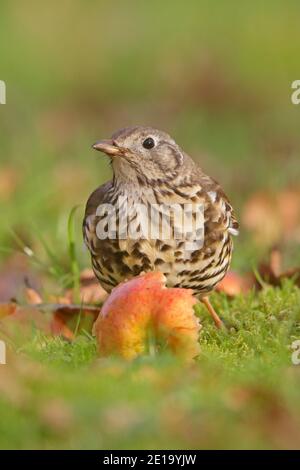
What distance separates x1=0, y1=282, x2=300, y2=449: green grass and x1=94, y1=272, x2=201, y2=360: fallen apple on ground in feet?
0.31

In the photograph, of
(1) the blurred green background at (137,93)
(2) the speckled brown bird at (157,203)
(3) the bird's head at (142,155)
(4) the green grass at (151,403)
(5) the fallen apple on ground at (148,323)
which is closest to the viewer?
(4) the green grass at (151,403)

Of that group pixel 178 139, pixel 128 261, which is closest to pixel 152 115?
pixel 178 139

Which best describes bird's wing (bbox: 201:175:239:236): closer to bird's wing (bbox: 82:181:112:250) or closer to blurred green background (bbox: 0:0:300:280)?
A: bird's wing (bbox: 82:181:112:250)

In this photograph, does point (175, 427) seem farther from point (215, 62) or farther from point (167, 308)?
point (215, 62)

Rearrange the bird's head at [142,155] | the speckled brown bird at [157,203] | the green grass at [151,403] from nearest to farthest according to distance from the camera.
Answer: the green grass at [151,403]
the speckled brown bird at [157,203]
the bird's head at [142,155]

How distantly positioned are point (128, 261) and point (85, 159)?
422 centimetres

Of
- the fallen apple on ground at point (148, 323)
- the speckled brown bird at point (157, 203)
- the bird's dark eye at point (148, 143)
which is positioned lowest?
the fallen apple on ground at point (148, 323)

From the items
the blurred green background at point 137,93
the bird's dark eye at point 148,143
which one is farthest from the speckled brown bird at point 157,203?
the blurred green background at point 137,93

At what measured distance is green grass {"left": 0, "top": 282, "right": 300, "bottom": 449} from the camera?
345 centimetres

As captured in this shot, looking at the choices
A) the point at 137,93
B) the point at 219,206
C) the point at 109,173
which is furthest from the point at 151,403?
the point at 137,93

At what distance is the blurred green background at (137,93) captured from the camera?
8237 mm

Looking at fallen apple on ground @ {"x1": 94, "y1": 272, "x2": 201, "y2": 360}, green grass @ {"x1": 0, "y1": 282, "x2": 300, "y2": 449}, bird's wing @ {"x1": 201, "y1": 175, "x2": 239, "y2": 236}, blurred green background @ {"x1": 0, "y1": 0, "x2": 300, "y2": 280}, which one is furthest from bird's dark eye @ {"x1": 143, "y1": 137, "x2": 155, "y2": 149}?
blurred green background @ {"x1": 0, "y1": 0, "x2": 300, "y2": 280}

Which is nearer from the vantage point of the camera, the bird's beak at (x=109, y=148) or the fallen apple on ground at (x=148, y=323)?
the fallen apple on ground at (x=148, y=323)

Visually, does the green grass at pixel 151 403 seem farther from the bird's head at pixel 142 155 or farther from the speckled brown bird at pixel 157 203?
the bird's head at pixel 142 155
